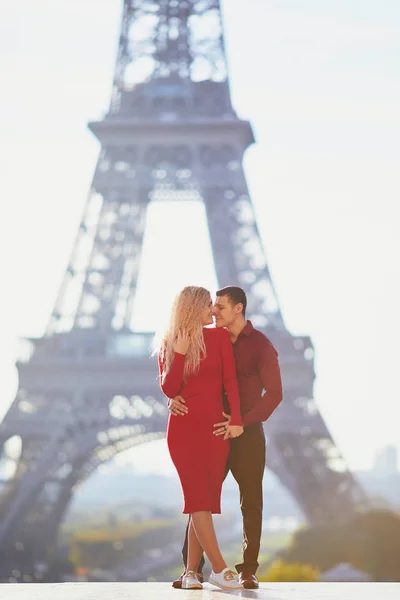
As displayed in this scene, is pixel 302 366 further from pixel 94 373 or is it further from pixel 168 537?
pixel 168 537

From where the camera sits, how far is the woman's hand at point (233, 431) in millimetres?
5484

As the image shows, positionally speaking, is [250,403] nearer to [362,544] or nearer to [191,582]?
[191,582]

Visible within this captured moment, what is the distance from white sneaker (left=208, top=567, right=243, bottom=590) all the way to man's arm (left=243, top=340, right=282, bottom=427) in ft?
2.46

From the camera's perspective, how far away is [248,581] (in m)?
5.66

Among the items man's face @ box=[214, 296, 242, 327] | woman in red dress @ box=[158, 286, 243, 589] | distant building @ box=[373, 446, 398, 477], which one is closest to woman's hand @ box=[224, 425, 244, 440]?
woman in red dress @ box=[158, 286, 243, 589]

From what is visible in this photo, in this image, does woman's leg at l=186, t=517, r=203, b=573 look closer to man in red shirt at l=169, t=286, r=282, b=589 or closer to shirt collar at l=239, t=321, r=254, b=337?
man in red shirt at l=169, t=286, r=282, b=589

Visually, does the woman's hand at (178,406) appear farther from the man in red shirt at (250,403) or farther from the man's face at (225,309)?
the man's face at (225,309)

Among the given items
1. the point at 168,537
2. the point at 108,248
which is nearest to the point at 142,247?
the point at 108,248

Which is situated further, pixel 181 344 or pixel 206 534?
pixel 206 534

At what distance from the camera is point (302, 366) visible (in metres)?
28.2

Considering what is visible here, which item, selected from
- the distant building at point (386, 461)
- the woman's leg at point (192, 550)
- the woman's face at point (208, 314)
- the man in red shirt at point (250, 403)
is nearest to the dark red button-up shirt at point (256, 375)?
the man in red shirt at point (250, 403)

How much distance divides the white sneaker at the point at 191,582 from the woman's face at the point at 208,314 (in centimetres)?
132

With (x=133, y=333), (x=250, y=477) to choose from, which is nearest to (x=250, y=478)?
(x=250, y=477)

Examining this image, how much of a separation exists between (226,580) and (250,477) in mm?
525
